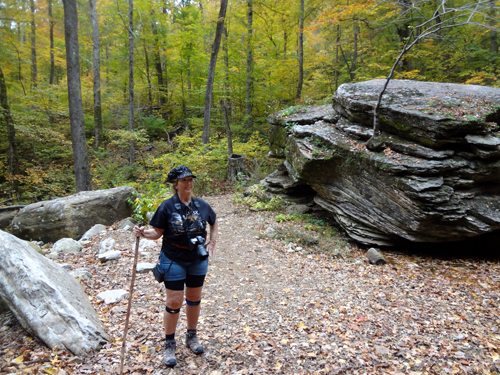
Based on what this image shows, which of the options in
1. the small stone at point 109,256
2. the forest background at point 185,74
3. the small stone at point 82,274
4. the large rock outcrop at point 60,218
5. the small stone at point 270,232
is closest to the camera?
the small stone at point 82,274

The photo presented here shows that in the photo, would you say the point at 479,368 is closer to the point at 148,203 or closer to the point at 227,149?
the point at 148,203

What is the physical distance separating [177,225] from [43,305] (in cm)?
178

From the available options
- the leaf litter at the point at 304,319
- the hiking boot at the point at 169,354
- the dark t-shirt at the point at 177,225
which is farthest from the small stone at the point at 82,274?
the dark t-shirt at the point at 177,225

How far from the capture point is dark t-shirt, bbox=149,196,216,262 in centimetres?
278

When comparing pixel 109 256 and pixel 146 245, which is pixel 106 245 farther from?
pixel 146 245

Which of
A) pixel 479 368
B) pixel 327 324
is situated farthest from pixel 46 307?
pixel 479 368

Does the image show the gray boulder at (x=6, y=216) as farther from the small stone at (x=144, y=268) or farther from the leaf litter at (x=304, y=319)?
the small stone at (x=144, y=268)

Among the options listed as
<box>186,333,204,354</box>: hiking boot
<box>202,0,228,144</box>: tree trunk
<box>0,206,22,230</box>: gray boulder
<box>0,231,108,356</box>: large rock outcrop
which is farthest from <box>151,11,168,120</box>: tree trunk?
<box>186,333,204,354</box>: hiking boot

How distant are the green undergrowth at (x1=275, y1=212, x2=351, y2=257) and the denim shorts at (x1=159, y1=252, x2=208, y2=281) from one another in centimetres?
473

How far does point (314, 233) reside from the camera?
7.98 meters

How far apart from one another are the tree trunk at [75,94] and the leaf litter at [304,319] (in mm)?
3897

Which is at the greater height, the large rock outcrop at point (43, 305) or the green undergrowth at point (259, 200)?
the large rock outcrop at point (43, 305)

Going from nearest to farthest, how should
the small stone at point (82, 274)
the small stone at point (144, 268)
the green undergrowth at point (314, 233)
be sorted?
the small stone at point (82, 274), the small stone at point (144, 268), the green undergrowth at point (314, 233)

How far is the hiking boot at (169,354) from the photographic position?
293 centimetres
